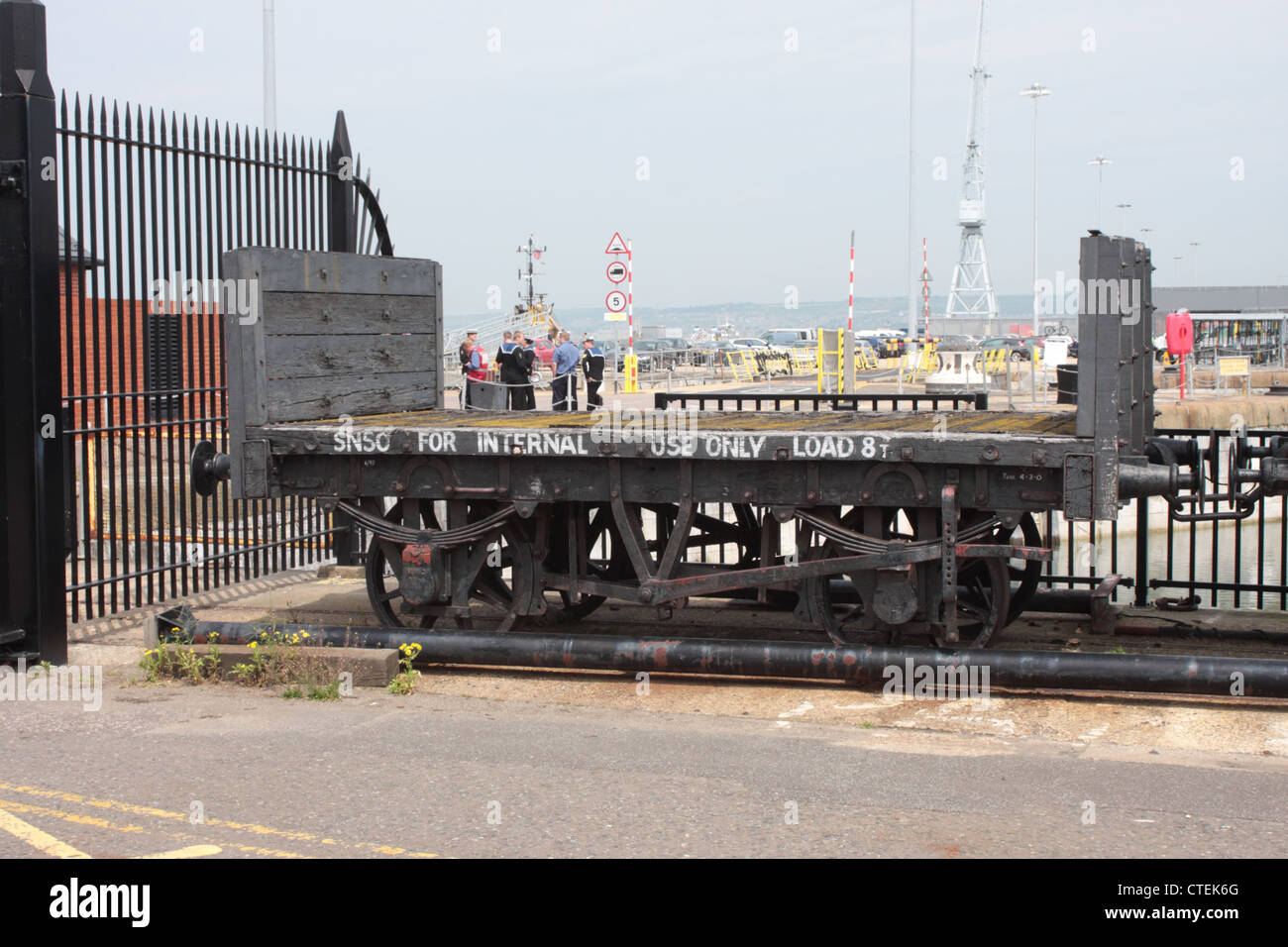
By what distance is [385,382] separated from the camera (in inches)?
422

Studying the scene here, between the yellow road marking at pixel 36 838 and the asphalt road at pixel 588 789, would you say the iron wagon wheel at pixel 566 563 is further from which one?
the yellow road marking at pixel 36 838

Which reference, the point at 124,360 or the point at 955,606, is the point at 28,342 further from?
the point at 955,606

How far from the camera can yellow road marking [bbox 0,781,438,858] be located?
5492 mm

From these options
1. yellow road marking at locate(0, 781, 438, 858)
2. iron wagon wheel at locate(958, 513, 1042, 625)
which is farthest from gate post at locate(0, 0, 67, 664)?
iron wagon wheel at locate(958, 513, 1042, 625)

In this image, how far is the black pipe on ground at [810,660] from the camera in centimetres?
754

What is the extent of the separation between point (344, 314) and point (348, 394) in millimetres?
611

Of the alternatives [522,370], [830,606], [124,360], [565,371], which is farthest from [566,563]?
[522,370]

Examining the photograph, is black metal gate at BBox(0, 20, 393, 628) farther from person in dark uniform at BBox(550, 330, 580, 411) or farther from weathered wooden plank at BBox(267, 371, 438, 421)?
person in dark uniform at BBox(550, 330, 580, 411)

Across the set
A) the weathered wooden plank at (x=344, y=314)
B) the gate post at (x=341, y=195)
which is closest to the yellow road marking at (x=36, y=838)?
the weathered wooden plank at (x=344, y=314)

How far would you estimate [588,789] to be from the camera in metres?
6.27
